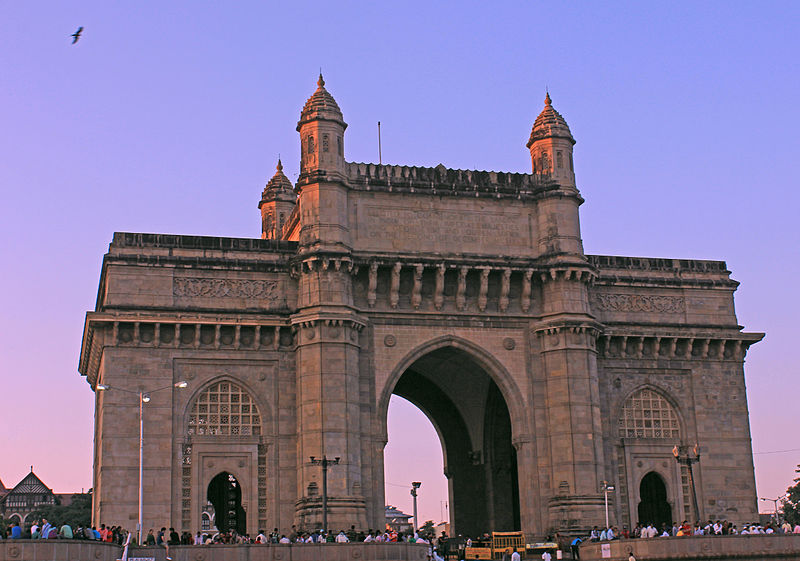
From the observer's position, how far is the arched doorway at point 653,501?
4794 centimetres

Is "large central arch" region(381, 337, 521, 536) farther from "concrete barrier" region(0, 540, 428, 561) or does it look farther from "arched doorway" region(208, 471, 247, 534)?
"concrete barrier" region(0, 540, 428, 561)

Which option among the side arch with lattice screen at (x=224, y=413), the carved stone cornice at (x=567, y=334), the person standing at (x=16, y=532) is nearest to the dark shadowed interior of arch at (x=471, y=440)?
the carved stone cornice at (x=567, y=334)

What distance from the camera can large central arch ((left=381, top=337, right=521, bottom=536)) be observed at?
167ft

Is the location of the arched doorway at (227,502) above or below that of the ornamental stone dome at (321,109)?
below

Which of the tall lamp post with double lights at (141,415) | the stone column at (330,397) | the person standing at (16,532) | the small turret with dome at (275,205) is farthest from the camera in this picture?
the small turret with dome at (275,205)

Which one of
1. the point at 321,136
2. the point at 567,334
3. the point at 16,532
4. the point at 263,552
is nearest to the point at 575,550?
the point at 567,334

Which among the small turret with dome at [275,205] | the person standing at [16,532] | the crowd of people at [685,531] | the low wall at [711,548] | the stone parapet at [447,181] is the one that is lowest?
the low wall at [711,548]

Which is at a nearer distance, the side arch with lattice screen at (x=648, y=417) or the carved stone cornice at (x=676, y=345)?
the side arch with lattice screen at (x=648, y=417)

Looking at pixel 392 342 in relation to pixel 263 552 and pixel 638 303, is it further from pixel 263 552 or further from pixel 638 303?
pixel 263 552

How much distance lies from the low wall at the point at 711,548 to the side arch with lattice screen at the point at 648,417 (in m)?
10.4

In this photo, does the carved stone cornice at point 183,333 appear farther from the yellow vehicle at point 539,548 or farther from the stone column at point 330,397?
the yellow vehicle at point 539,548

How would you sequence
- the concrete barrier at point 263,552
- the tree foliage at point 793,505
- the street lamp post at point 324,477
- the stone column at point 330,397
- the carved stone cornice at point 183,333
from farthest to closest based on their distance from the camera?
the tree foliage at point 793,505 → the carved stone cornice at point 183,333 → the stone column at point 330,397 → the street lamp post at point 324,477 → the concrete barrier at point 263,552

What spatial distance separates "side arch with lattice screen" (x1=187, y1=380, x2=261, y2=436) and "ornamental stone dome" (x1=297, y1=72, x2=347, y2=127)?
10.9 metres

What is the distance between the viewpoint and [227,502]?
46.0 meters
